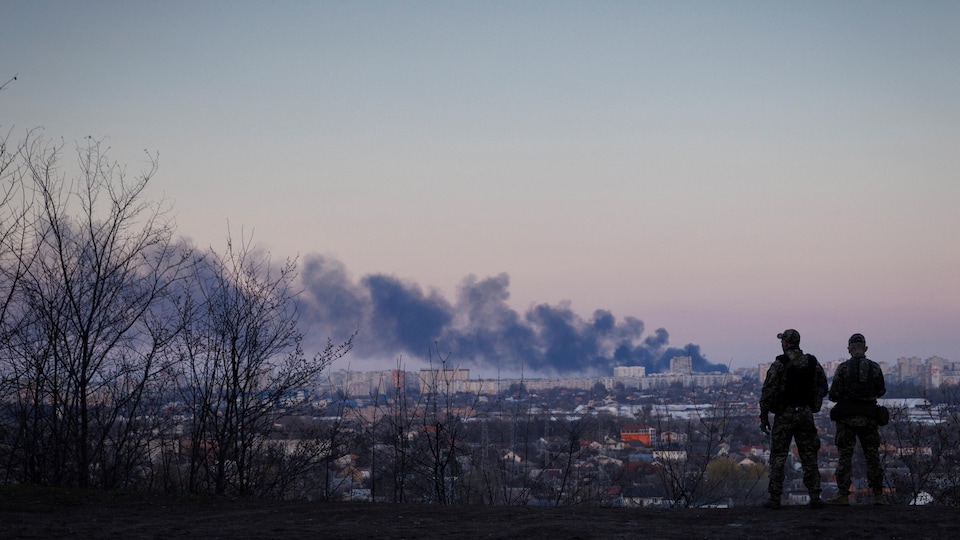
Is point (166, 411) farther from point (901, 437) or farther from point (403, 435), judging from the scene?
point (901, 437)

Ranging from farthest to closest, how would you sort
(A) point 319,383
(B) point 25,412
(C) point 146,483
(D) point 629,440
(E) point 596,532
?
(D) point 629,440
(A) point 319,383
(C) point 146,483
(B) point 25,412
(E) point 596,532

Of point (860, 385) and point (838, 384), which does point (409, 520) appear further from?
point (860, 385)

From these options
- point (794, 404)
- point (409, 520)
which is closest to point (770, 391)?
point (794, 404)

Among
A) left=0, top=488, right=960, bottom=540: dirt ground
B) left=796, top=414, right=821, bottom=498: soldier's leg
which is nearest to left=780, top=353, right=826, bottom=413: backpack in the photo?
left=796, top=414, right=821, bottom=498: soldier's leg

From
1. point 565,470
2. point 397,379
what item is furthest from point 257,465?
point 565,470

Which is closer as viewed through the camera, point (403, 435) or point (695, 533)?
point (695, 533)
